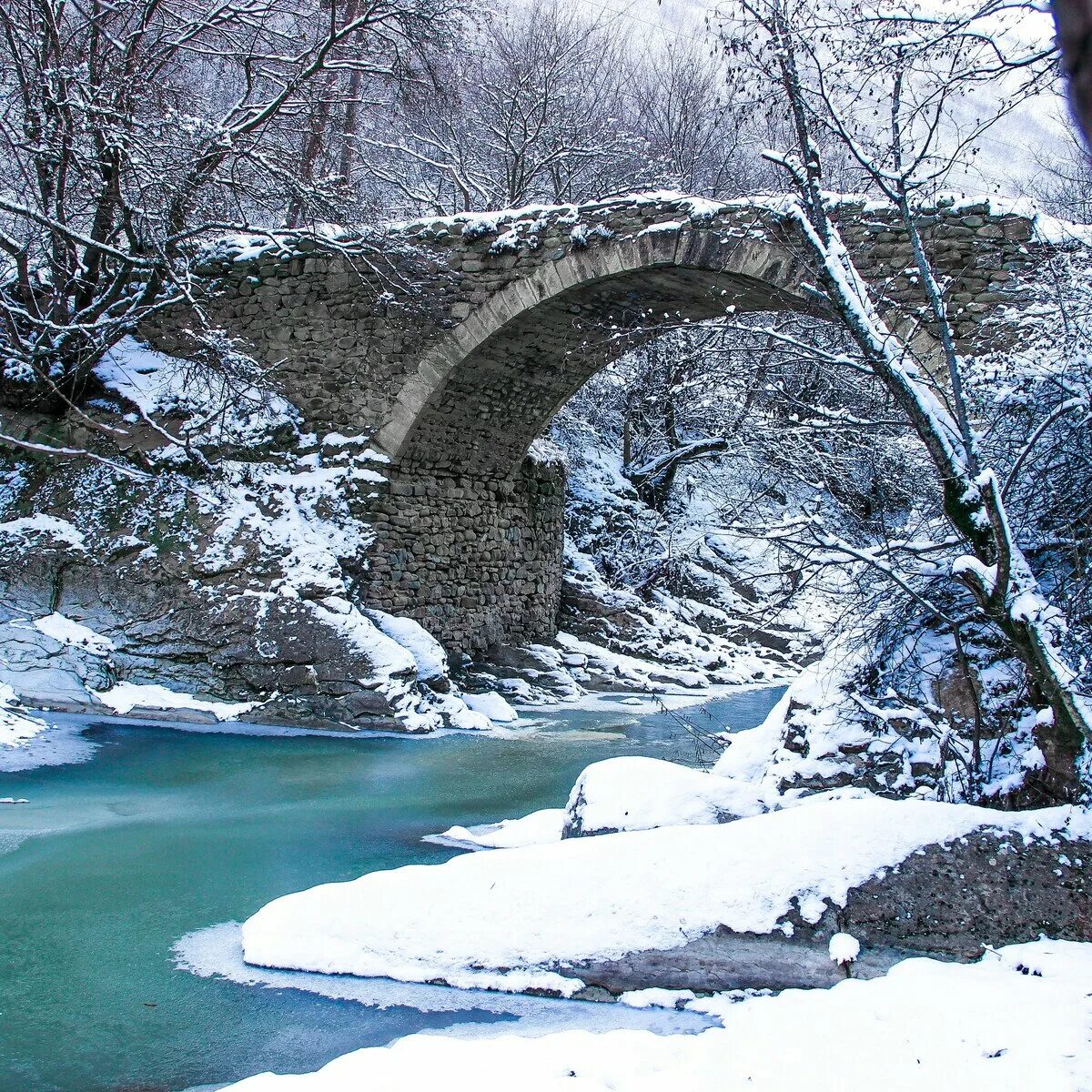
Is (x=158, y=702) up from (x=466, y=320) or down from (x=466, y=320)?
down

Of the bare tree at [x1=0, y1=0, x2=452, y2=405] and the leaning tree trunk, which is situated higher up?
the bare tree at [x1=0, y1=0, x2=452, y2=405]

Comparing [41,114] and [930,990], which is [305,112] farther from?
[930,990]

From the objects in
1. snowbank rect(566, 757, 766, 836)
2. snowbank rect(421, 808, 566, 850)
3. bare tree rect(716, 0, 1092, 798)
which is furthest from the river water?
bare tree rect(716, 0, 1092, 798)

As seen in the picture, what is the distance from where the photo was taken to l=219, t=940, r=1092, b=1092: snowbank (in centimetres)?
255

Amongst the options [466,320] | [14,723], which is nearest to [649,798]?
[14,723]

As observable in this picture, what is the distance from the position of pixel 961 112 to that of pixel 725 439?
5.63 ft

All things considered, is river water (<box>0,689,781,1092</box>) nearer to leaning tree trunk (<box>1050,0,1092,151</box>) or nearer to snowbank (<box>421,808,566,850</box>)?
snowbank (<box>421,808,566,850</box>)

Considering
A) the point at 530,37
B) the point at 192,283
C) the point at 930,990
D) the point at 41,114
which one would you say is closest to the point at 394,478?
the point at 192,283

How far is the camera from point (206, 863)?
5.12m

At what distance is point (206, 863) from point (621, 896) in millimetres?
2453

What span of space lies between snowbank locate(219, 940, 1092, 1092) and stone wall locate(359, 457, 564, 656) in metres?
7.38

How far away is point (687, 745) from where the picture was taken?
8555 mm

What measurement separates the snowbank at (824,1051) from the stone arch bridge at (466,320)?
5824 millimetres

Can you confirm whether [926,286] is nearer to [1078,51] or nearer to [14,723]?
[1078,51]
